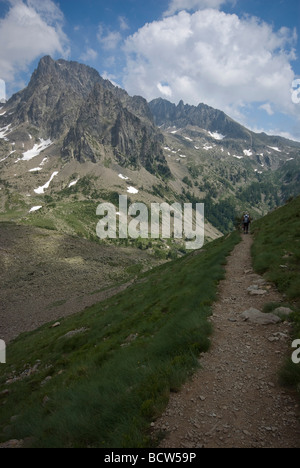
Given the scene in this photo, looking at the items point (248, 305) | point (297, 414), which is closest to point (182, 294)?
point (248, 305)

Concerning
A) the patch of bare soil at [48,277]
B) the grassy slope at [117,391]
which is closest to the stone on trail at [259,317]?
the grassy slope at [117,391]

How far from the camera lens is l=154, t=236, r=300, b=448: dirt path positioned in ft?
21.7

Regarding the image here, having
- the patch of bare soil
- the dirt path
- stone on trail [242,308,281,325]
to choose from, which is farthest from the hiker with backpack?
the dirt path

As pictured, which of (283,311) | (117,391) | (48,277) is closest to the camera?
(117,391)

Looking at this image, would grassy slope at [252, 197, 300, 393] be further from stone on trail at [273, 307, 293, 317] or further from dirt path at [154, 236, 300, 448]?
dirt path at [154, 236, 300, 448]

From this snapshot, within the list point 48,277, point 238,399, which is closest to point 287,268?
point 238,399

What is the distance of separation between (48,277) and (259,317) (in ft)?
281

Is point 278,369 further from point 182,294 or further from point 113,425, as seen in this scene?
point 182,294

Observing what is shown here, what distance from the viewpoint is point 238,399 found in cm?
805

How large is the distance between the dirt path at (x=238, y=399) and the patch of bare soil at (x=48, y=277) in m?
46.2

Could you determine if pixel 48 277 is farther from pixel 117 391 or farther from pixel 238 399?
pixel 238 399

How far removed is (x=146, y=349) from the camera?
12281mm

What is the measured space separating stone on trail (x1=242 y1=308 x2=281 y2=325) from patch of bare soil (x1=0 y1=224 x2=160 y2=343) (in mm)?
43897
